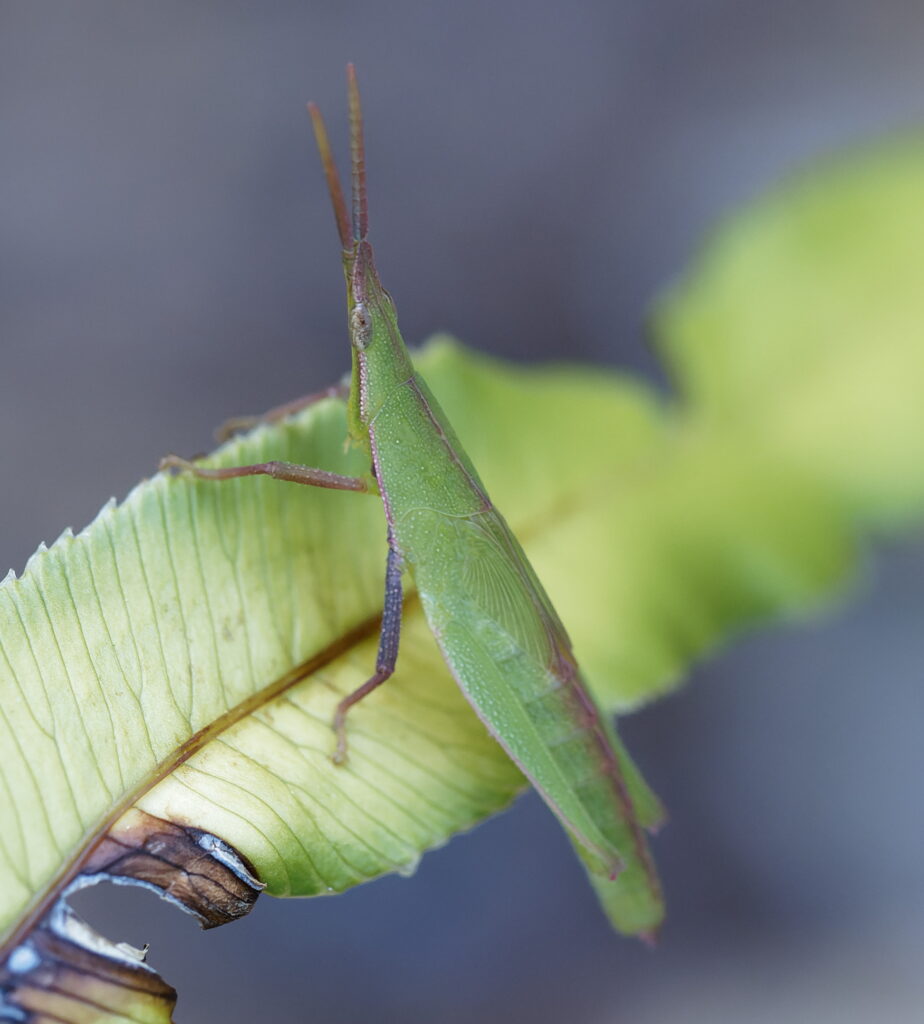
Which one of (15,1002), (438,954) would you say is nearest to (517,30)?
(438,954)

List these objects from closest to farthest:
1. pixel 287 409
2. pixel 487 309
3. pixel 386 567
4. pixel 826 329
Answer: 1. pixel 386 567
2. pixel 287 409
3. pixel 826 329
4. pixel 487 309

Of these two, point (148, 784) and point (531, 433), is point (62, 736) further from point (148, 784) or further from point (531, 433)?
point (531, 433)

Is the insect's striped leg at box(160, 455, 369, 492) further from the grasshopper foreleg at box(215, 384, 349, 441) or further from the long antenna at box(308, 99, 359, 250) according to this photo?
the long antenna at box(308, 99, 359, 250)

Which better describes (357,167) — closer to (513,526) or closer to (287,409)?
(287,409)

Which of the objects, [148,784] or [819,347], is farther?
[819,347]

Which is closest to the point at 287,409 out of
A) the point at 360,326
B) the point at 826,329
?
the point at 360,326

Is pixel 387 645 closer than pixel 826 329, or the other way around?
pixel 387 645

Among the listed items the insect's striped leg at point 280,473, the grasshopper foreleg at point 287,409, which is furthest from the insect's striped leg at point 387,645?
the grasshopper foreleg at point 287,409

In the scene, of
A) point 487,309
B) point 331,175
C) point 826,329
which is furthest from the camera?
point 487,309
